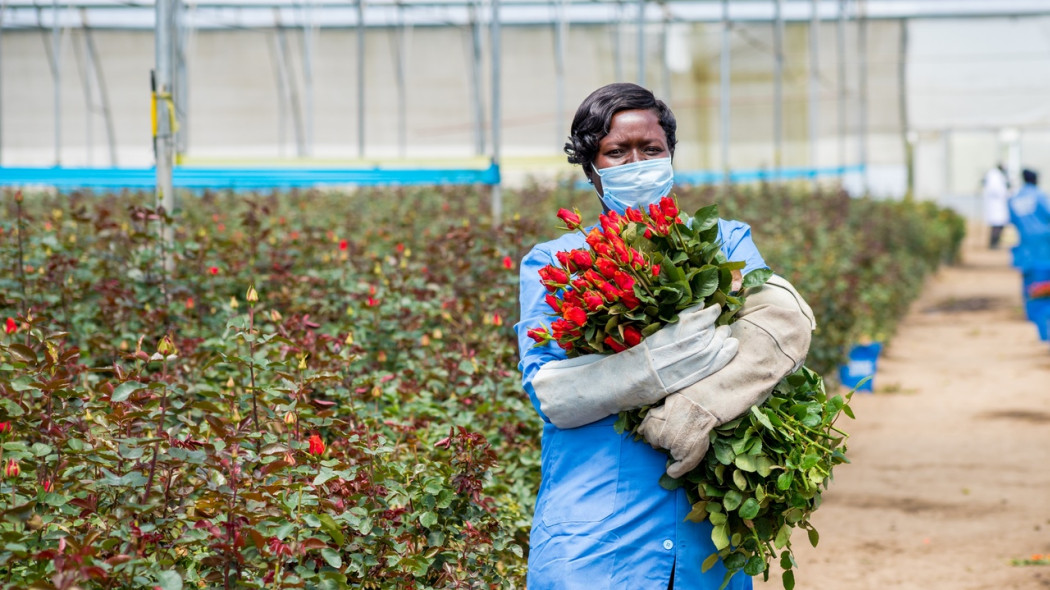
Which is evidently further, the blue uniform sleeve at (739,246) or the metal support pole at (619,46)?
the metal support pole at (619,46)

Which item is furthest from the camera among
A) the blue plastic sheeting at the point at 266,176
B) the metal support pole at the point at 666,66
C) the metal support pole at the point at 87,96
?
the metal support pole at the point at 87,96

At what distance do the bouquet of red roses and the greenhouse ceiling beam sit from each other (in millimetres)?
18354

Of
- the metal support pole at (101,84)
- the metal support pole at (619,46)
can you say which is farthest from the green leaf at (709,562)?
the metal support pole at (101,84)

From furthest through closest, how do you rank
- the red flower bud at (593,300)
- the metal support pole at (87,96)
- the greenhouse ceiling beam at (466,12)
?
the greenhouse ceiling beam at (466,12) → the metal support pole at (87,96) → the red flower bud at (593,300)

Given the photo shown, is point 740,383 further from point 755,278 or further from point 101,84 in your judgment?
point 101,84

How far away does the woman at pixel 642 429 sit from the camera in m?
1.78

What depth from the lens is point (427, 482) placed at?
2.47m

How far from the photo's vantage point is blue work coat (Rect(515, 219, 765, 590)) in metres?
1.83

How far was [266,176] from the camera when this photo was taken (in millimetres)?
7926

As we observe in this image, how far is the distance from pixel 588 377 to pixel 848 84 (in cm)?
2414

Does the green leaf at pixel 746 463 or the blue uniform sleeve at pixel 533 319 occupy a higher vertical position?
the blue uniform sleeve at pixel 533 319

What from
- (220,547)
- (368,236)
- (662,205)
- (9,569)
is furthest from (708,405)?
(368,236)

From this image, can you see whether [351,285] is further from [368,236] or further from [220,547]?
[220,547]

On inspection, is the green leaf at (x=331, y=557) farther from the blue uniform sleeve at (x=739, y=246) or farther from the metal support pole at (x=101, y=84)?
the metal support pole at (x=101, y=84)
